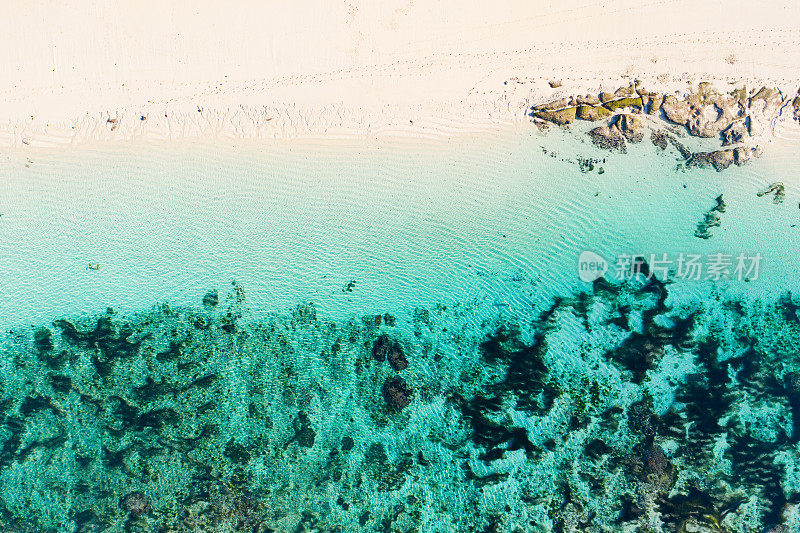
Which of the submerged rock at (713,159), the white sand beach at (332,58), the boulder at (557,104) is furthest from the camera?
the submerged rock at (713,159)

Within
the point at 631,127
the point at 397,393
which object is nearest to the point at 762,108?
the point at 631,127

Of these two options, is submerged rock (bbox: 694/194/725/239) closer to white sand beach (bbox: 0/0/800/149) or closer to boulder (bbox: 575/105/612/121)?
white sand beach (bbox: 0/0/800/149)

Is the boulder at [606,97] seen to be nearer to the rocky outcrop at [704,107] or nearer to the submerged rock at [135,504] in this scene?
the rocky outcrop at [704,107]

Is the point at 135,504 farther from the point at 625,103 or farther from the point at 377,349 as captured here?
the point at 625,103

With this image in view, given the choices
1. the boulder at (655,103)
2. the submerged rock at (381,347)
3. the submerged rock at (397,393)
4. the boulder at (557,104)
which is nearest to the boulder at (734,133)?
the boulder at (655,103)

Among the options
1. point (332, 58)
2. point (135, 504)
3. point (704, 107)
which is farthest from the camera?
point (135, 504)

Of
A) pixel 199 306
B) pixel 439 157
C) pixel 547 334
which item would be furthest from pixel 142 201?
→ pixel 547 334
